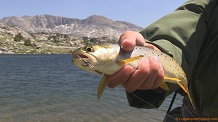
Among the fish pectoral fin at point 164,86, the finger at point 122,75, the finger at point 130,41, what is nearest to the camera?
the finger at point 122,75

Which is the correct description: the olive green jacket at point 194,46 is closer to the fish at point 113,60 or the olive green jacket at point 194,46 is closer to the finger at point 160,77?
the fish at point 113,60

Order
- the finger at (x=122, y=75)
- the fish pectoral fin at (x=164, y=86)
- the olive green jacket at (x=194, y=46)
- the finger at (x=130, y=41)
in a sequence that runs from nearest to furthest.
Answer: the finger at (x=122, y=75) < the finger at (x=130, y=41) < the fish pectoral fin at (x=164, y=86) < the olive green jacket at (x=194, y=46)

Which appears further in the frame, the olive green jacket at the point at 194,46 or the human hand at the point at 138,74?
the olive green jacket at the point at 194,46

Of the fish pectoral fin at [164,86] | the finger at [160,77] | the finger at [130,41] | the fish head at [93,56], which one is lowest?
the fish pectoral fin at [164,86]

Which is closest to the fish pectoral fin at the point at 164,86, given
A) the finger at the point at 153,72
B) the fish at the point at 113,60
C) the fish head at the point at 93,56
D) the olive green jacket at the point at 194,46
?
the fish at the point at 113,60

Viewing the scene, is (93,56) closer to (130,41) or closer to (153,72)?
(130,41)

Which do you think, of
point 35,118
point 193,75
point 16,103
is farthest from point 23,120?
point 193,75

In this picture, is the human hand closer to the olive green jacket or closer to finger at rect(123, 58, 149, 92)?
finger at rect(123, 58, 149, 92)

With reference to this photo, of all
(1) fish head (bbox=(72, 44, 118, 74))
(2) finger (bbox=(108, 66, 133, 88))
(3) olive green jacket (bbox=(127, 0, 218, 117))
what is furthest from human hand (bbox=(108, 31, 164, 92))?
(3) olive green jacket (bbox=(127, 0, 218, 117))

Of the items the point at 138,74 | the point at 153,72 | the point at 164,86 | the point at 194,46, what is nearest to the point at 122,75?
the point at 138,74
